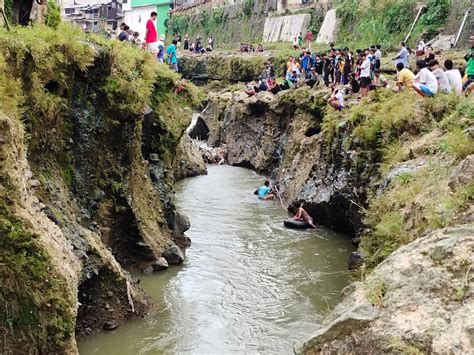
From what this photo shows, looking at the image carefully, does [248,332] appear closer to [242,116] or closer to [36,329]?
[36,329]

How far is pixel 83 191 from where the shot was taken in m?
12.6

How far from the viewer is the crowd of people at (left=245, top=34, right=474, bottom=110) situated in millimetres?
14898

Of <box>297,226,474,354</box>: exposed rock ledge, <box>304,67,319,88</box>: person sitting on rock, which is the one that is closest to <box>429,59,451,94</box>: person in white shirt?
<box>297,226,474,354</box>: exposed rock ledge

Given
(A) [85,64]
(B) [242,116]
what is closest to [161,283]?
(A) [85,64]

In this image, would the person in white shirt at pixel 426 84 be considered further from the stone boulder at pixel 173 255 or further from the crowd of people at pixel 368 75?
the stone boulder at pixel 173 255

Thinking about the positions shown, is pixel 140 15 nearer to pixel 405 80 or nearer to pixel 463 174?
pixel 405 80

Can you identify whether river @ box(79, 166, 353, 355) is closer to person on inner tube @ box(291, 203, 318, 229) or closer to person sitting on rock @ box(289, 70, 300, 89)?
person on inner tube @ box(291, 203, 318, 229)

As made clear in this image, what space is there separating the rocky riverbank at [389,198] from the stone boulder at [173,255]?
4395 millimetres

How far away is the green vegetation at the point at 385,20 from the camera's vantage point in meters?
31.1

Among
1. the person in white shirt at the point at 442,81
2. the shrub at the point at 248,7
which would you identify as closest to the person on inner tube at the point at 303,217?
the person in white shirt at the point at 442,81

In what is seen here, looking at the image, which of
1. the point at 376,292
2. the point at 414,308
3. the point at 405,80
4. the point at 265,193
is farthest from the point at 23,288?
the point at 265,193

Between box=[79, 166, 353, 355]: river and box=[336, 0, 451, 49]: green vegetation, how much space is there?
16.0 m

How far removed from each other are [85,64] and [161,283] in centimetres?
519

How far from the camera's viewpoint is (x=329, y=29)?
139 feet
